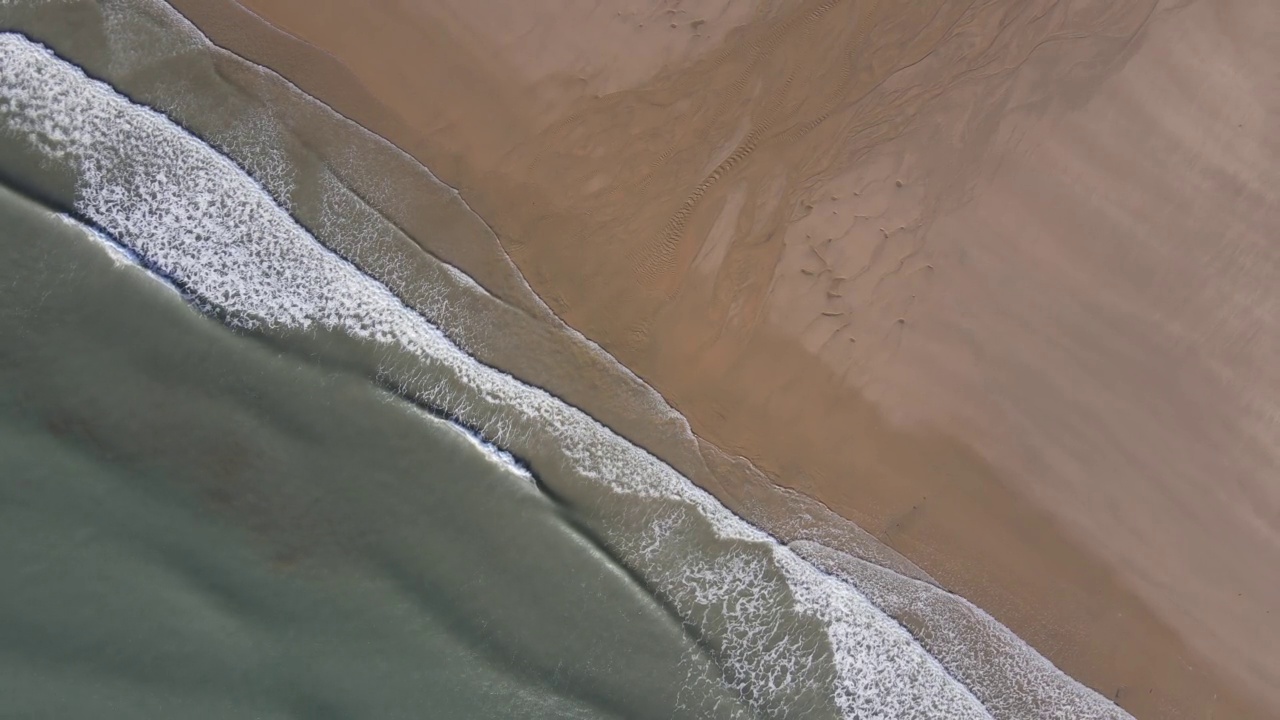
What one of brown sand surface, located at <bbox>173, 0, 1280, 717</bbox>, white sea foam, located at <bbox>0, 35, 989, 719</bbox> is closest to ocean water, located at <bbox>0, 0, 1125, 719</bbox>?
white sea foam, located at <bbox>0, 35, 989, 719</bbox>

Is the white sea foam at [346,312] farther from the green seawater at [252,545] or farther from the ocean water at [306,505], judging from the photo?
the green seawater at [252,545]

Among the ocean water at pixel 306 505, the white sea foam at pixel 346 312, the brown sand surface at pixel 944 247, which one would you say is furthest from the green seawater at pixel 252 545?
the brown sand surface at pixel 944 247

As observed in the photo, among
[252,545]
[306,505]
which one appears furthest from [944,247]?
[252,545]

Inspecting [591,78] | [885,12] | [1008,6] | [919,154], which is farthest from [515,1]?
[1008,6]

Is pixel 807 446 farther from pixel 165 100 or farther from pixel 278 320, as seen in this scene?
pixel 165 100

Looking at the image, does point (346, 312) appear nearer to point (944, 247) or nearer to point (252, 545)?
point (252, 545)

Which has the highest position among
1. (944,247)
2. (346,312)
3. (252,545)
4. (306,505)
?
(944,247)
